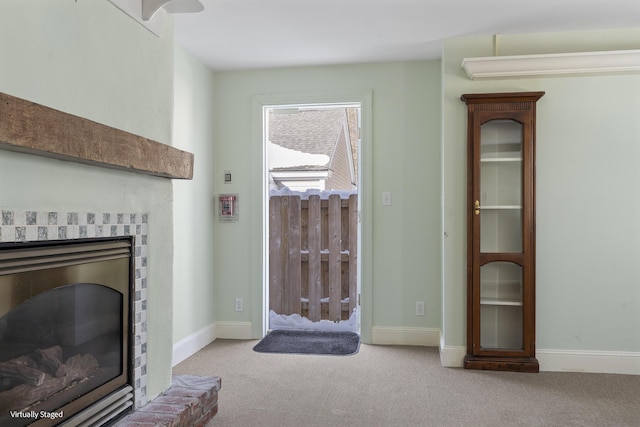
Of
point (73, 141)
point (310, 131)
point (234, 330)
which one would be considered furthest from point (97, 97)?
point (310, 131)

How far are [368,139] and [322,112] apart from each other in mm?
3510

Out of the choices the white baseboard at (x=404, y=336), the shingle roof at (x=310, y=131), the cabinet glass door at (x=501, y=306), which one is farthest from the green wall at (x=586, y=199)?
the shingle roof at (x=310, y=131)

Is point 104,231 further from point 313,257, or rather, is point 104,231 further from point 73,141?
point 313,257

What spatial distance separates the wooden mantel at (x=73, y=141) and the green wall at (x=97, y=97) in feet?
0.31

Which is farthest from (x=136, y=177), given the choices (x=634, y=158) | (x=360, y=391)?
(x=634, y=158)

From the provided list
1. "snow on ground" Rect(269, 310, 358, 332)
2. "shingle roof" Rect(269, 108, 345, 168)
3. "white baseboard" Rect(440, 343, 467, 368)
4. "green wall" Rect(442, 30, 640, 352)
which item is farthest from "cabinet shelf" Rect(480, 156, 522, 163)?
"shingle roof" Rect(269, 108, 345, 168)

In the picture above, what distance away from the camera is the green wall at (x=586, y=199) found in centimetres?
326

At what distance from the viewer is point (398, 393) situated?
288 cm

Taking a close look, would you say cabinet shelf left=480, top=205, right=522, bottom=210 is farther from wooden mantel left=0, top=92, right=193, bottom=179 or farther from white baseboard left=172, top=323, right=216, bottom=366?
white baseboard left=172, top=323, right=216, bottom=366

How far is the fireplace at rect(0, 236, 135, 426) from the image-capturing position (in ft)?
5.08

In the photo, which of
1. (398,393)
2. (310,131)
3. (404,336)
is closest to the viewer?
(398,393)

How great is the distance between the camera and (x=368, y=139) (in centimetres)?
396

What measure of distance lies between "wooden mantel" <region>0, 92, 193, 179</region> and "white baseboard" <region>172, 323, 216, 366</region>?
65.4 inches

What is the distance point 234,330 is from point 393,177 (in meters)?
1.80
